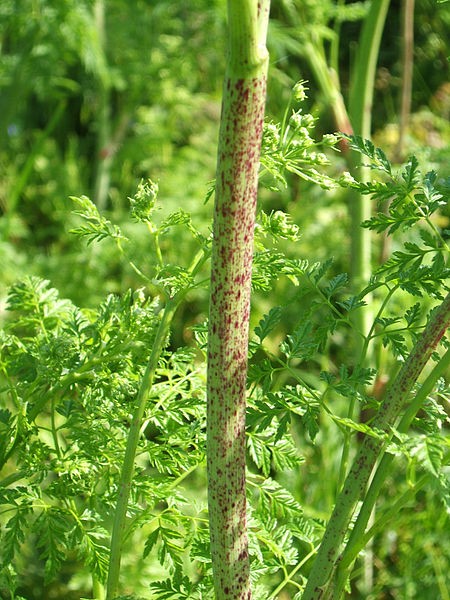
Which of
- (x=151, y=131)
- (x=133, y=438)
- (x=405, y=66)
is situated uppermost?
(x=405, y=66)

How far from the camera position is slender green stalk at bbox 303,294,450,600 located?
31.0 inches

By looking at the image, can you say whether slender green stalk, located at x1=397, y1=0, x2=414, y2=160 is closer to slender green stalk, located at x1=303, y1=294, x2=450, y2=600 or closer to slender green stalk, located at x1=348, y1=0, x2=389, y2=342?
slender green stalk, located at x1=348, y1=0, x2=389, y2=342

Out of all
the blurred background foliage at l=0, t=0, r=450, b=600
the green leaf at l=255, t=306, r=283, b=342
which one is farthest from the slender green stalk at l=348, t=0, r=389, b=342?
the green leaf at l=255, t=306, r=283, b=342

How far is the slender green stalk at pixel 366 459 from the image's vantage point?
79cm

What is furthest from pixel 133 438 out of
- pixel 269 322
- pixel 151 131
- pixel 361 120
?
pixel 151 131

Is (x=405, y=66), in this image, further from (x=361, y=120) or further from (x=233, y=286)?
(x=233, y=286)

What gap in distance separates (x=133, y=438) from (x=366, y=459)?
0.23 metres

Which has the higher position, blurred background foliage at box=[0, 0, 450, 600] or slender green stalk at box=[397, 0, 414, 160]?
slender green stalk at box=[397, 0, 414, 160]

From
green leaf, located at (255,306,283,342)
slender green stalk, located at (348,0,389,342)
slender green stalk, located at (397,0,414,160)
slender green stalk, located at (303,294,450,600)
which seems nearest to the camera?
slender green stalk, located at (303,294,450,600)

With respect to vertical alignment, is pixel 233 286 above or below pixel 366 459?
above

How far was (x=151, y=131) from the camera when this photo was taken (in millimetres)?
3684

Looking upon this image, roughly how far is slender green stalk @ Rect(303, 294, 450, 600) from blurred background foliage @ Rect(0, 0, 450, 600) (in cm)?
142

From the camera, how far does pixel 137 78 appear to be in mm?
3398

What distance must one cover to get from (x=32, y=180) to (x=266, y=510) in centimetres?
306
